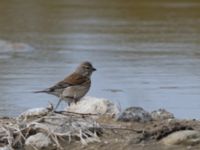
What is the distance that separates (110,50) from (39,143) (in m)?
6.96

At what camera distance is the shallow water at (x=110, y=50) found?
11414 millimetres

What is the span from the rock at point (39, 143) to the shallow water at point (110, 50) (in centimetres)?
211

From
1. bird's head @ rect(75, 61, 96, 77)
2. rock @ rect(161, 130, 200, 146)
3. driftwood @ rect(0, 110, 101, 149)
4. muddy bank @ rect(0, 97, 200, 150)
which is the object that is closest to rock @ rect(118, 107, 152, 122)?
muddy bank @ rect(0, 97, 200, 150)

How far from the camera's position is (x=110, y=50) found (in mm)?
14992

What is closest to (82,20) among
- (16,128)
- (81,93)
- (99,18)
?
(99,18)

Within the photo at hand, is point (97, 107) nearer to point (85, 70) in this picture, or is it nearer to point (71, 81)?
point (71, 81)

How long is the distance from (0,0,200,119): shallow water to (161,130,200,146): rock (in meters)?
2.03

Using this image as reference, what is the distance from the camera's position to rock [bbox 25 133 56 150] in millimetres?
8117

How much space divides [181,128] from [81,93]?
5.68 feet

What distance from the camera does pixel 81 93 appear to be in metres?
9.78

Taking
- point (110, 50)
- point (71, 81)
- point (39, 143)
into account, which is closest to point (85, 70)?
point (71, 81)

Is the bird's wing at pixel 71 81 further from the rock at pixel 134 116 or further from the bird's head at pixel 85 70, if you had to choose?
the rock at pixel 134 116

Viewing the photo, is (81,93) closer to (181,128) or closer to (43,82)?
(181,128)

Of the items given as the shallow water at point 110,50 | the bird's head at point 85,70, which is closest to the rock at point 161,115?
the shallow water at point 110,50
